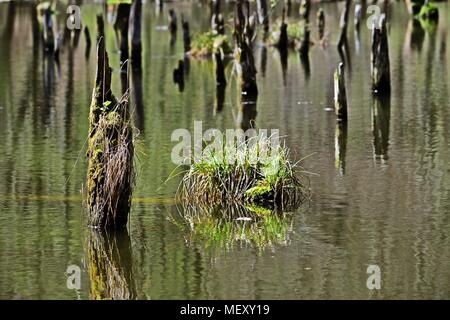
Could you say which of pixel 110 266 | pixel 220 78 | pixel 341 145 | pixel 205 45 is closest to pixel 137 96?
pixel 220 78

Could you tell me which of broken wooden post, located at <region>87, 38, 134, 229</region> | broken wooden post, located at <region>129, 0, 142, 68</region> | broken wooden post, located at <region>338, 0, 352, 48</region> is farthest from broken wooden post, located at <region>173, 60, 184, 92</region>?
broken wooden post, located at <region>87, 38, 134, 229</region>

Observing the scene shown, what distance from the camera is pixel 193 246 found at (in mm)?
19047

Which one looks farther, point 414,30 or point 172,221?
point 414,30

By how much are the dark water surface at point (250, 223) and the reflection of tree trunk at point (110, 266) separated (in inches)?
1.1

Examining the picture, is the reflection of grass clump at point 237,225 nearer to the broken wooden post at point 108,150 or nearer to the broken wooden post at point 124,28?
the broken wooden post at point 108,150

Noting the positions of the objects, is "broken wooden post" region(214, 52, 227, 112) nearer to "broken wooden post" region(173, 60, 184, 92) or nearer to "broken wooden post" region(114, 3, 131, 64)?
"broken wooden post" region(173, 60, 184, 92)

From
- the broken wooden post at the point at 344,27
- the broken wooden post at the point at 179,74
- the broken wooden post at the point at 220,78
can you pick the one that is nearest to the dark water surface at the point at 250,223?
the broken wooden post at the point at 220,78

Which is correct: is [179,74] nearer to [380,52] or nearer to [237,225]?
[380,52]

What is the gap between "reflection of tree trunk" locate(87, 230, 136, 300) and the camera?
16.6m

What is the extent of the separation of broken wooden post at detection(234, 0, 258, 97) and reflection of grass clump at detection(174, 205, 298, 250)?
13891mm

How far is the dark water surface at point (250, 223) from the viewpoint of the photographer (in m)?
17.0
